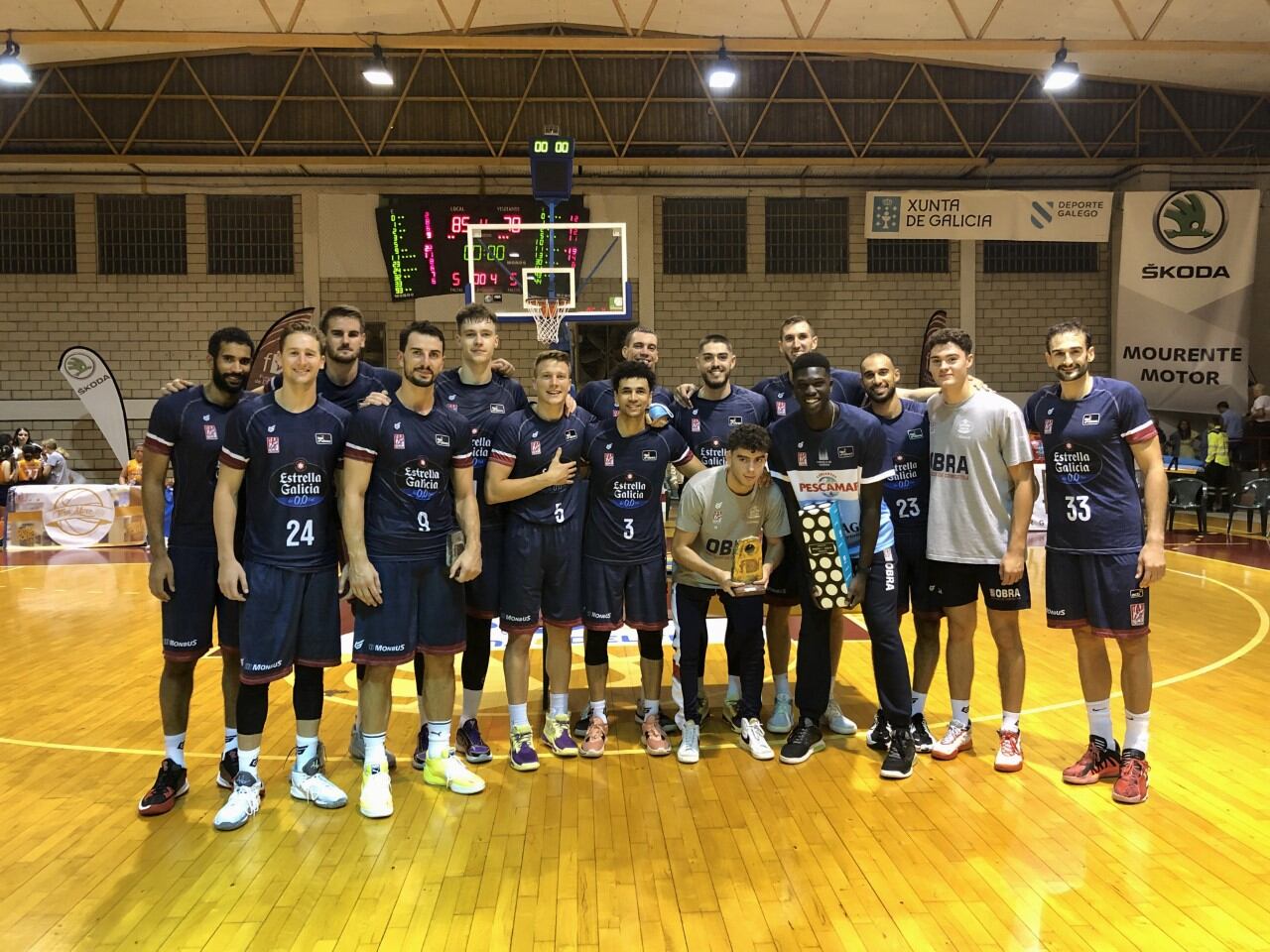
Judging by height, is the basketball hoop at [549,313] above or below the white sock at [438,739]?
above

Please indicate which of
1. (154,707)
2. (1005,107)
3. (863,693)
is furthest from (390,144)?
(863,693)

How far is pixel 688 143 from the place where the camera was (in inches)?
664

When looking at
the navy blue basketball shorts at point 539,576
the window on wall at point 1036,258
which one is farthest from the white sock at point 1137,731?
the window on wall at point 1036,258

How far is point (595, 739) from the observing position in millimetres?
4887

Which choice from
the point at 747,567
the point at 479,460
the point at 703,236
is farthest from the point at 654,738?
the point at 703,236

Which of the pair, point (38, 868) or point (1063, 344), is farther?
point (1063, 344)

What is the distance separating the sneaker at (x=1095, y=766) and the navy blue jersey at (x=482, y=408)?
3.20 m

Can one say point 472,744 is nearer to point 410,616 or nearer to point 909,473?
point 410,616

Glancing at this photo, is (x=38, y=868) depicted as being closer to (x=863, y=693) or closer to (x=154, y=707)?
(x=154, y=707)

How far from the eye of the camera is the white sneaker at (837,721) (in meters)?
5.20

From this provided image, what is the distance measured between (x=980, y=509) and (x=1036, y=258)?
51.3 feet

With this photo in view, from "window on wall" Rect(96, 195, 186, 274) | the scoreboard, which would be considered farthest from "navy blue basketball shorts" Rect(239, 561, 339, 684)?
"window on wall" Rect(96, 195, 186, 274)

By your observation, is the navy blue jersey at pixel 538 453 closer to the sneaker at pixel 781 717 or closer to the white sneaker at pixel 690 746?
the white sneaker at pixel 690 746

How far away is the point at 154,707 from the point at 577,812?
3.45 meters
